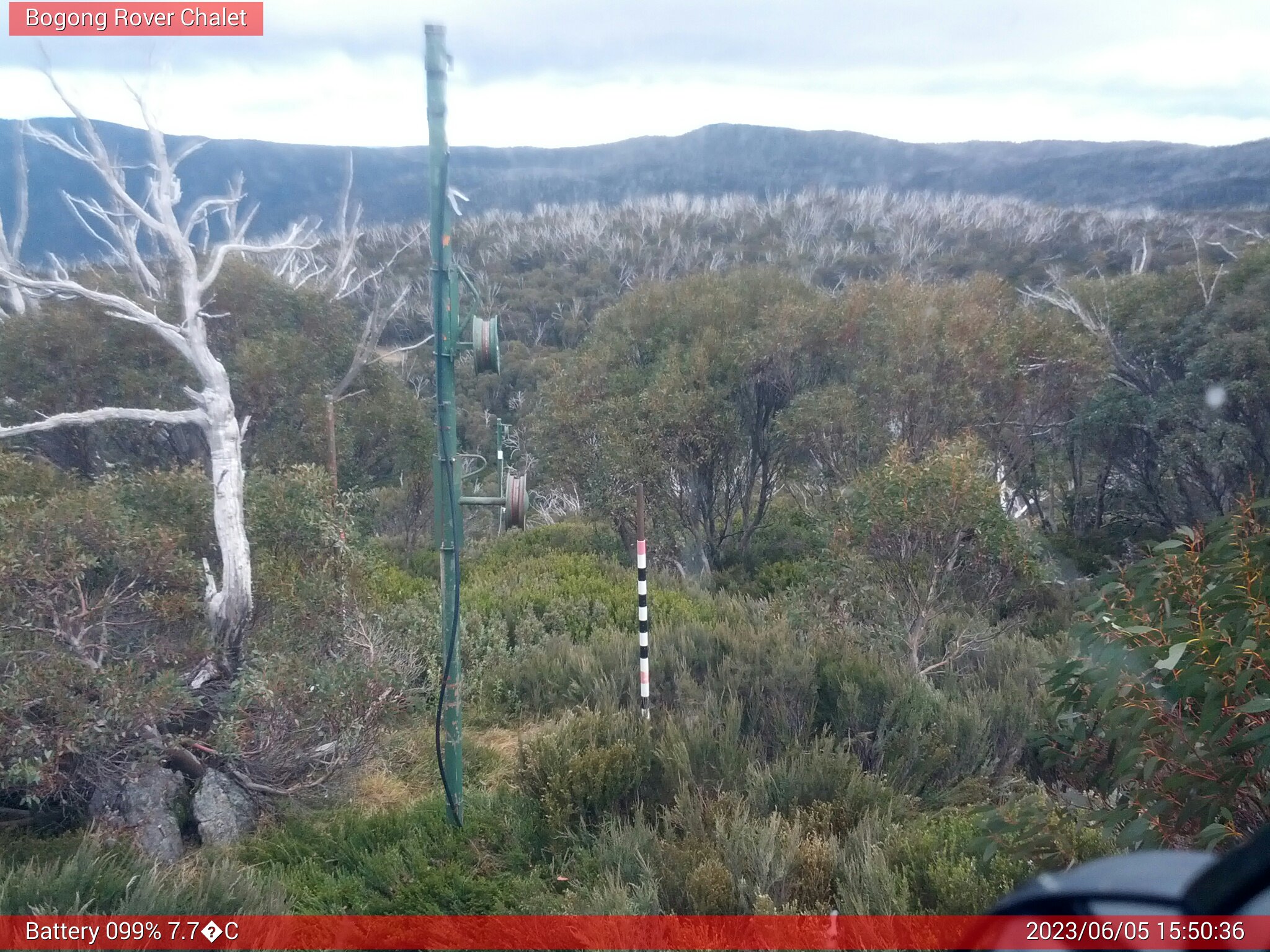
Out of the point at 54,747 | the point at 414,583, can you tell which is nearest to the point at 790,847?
the point at 54,747

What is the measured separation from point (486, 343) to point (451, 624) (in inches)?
54.1

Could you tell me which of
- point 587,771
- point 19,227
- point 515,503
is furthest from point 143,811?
point 19,227

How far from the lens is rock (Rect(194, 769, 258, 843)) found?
5000 millimetres

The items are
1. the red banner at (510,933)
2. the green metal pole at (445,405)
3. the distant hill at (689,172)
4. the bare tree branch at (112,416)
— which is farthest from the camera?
the distant hill at (689,172)

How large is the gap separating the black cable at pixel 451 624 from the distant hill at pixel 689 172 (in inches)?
340

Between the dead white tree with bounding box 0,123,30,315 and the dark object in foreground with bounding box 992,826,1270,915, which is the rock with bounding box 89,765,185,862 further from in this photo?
the dead white tree with bounding box 0,123,30,315

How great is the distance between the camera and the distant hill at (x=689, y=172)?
1686 centimetres

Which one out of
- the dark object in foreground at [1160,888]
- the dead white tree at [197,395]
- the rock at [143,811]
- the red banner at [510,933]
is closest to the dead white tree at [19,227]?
the dead white tree at [197,395]

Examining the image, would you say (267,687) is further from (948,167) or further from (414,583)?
(948,167)

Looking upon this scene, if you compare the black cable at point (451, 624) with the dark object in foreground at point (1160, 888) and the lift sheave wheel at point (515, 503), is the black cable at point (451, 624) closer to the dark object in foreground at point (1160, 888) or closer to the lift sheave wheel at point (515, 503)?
the lift sheave wheel at point (515, 503)

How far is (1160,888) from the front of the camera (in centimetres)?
126

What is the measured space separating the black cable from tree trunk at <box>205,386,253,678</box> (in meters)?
1.68

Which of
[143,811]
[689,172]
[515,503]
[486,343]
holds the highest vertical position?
[689,172]

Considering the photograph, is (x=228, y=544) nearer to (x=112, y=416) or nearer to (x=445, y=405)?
(x=112, y=416)
